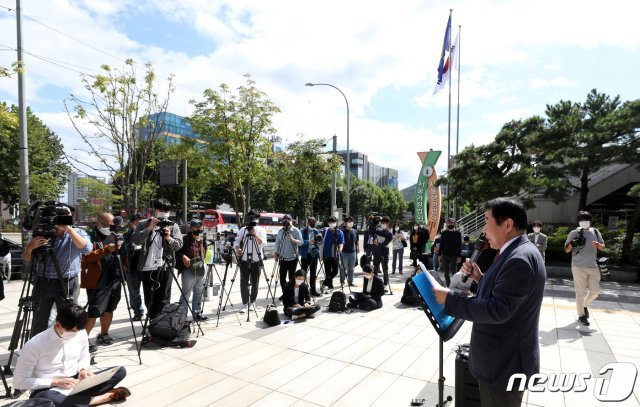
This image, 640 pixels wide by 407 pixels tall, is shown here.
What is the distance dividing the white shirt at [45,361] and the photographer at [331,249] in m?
6.54

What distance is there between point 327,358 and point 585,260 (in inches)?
196

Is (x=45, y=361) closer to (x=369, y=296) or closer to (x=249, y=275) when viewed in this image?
(x=249, y=275)

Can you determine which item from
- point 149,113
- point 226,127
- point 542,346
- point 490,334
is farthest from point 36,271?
point 226,127

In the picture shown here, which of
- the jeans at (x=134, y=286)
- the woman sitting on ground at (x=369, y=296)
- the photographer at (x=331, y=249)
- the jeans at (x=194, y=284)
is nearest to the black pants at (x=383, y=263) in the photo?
the photographer at (x=331, y=249)

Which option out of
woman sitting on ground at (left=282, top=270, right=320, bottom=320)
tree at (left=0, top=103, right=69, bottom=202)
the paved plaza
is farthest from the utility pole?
tree at (left=0, top=103, right=69, bottom=202)

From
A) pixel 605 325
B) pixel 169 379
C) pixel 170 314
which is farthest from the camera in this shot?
pixel 605 325

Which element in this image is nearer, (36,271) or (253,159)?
(36,271)

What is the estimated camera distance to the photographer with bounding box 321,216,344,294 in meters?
9.41

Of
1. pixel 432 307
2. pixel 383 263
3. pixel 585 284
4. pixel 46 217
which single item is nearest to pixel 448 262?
pixel 383 263

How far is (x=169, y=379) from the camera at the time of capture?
4.25 m

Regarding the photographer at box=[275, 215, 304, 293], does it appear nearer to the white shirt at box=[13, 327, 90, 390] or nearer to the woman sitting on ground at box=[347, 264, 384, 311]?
the woman sitting on ground at box=[347, 264, 384, 311]

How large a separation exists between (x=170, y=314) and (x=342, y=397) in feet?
9.81

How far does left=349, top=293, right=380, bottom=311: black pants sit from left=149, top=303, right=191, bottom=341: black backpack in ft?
11.9

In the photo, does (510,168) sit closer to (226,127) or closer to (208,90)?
(226,127)
